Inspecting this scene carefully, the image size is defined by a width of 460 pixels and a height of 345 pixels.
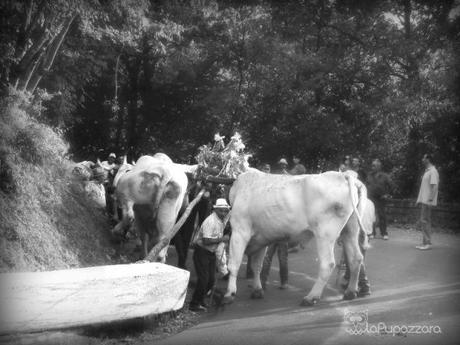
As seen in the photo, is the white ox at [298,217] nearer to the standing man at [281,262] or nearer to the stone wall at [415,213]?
the standing man at [281,262]

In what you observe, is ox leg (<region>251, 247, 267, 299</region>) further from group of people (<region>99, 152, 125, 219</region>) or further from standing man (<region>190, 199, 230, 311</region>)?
group of people (<region>99, 152, 125, 219</region>)

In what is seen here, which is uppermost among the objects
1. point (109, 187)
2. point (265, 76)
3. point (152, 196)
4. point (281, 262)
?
point (265, 76)

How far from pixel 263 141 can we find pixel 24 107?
11345mm

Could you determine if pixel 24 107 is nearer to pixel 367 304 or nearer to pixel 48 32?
pixel 48 32

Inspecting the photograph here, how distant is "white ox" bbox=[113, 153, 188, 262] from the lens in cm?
921

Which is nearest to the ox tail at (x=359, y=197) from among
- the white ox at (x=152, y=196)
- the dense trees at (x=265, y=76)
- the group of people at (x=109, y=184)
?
the white ox at (x=152, y=196)

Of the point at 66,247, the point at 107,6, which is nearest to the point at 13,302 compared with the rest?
the point at 66,247

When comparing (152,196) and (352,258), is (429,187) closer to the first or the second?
(352,258)

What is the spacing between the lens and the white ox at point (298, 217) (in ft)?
26.2

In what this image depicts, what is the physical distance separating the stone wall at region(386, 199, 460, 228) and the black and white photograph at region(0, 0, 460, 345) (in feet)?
0.19

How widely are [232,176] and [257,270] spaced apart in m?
2.11

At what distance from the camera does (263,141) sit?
65.3 ft

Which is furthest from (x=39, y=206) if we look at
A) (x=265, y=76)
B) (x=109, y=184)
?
(x=265, y=76)

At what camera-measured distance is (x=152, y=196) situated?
9.26m
